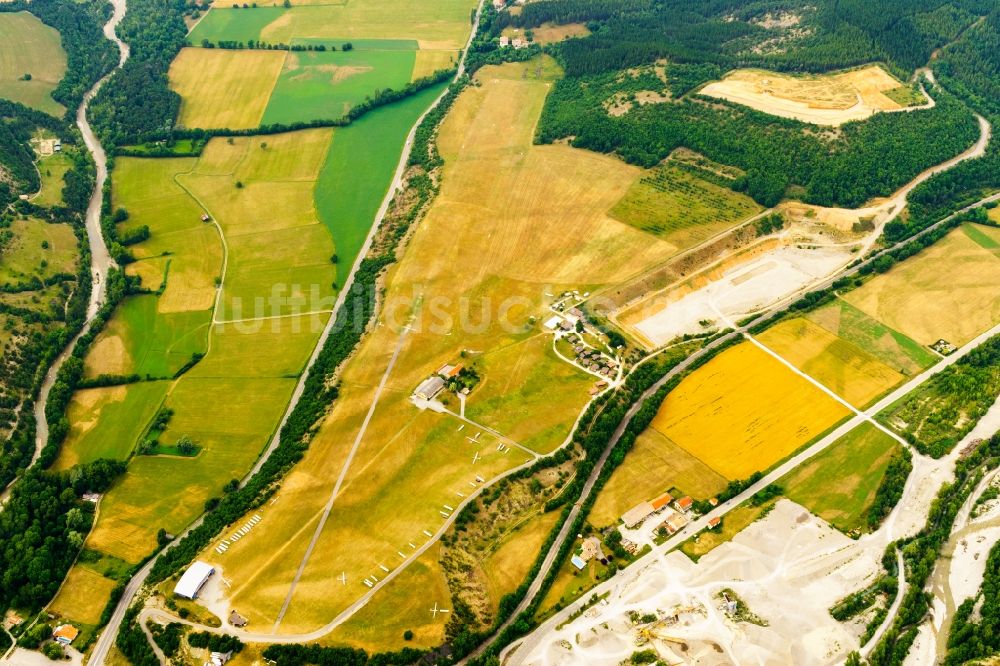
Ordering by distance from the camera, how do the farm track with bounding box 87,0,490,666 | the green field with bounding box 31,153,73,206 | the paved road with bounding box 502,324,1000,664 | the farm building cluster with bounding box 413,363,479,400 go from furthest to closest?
the green field with bounding box 31,153,73,206, the farm building cluster with bounding box 413,363,479,400, the farm track with bounding box 87,0,490,666, the paved road with bounding box 502,324,1000,664

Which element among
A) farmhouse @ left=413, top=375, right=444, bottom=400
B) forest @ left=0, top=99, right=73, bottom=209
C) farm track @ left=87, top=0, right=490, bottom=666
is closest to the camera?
farm track @ left=87, top=0, right=490, bottom=666

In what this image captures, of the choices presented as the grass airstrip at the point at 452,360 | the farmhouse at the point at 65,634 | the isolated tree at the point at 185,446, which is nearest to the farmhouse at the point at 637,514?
the grass airstrip at the point at 452,360

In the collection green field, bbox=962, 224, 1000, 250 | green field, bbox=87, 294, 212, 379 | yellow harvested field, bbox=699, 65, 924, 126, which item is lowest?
green field, bbox=962, 224, 1000, 250

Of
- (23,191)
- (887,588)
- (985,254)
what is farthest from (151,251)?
(985,254)

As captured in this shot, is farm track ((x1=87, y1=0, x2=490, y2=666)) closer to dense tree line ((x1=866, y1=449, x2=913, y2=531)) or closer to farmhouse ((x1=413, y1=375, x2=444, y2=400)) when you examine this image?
farmhouse ((x1=413, y1=375, x2=444, y2=400))

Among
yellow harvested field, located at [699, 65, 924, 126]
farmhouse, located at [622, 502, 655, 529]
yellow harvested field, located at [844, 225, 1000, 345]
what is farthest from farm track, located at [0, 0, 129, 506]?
yellow harvested field, located at [699, 65, 924, 126]

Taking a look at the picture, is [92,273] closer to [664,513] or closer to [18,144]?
[18,144]

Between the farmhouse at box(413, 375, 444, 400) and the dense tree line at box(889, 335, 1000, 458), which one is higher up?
the farmhouse at box(413, 375, 444, 400)
